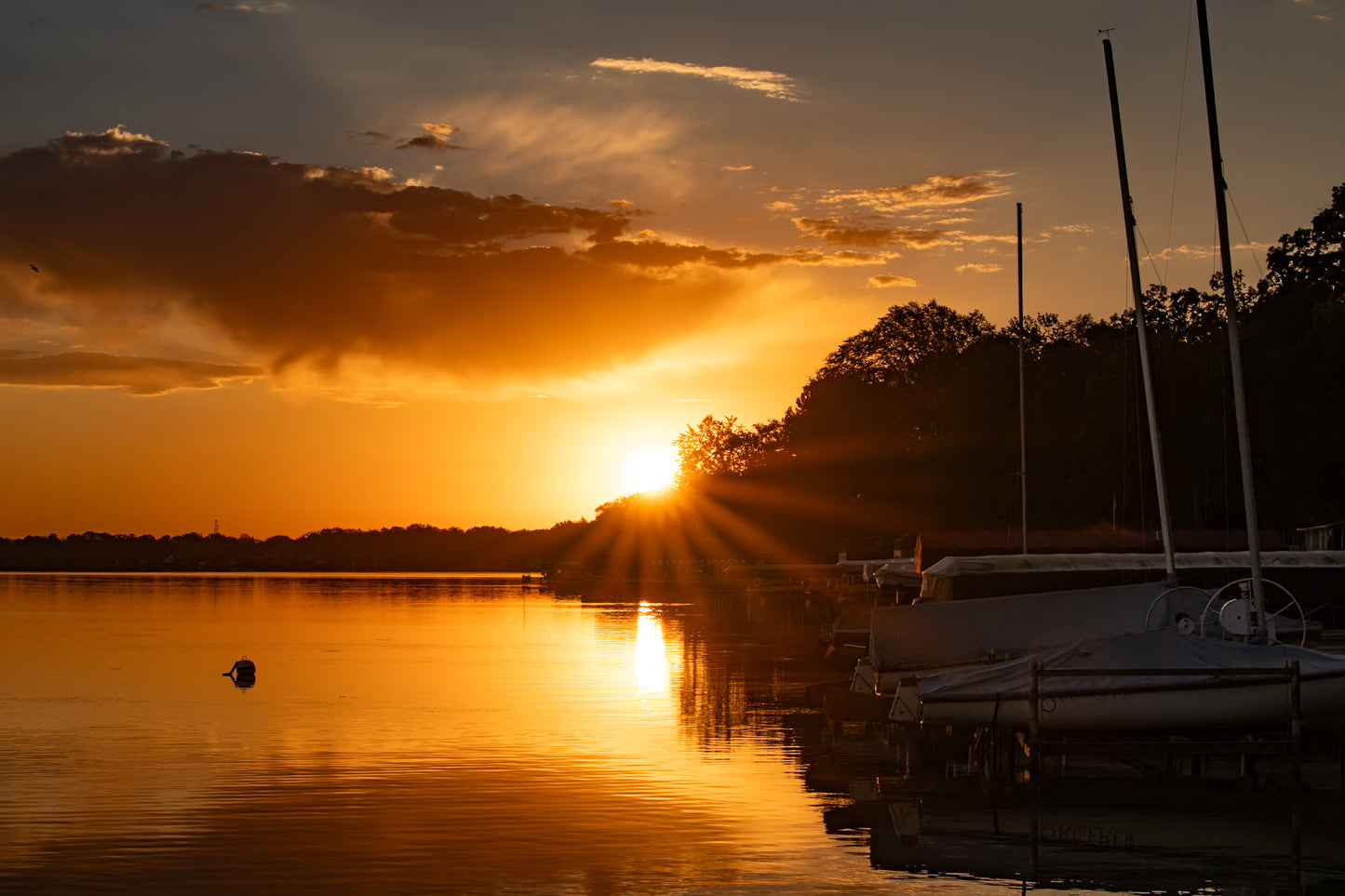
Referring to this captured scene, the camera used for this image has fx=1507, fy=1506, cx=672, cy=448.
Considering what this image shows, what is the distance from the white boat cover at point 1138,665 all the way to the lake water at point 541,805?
199cm

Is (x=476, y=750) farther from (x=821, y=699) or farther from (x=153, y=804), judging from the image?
(x=821, y=699)

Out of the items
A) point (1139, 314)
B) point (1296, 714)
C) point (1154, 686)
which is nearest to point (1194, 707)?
point (1154, 686)

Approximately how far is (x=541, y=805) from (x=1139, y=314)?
856 inches

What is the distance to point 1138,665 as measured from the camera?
28.3 m

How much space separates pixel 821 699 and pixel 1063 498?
60989mm

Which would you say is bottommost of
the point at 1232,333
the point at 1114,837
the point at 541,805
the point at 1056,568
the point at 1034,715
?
the point at 1114,837

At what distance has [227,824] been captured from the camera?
24094mm

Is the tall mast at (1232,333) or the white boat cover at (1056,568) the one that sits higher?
the tall mast at (1232,333)

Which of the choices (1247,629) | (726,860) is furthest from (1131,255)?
(726,860)

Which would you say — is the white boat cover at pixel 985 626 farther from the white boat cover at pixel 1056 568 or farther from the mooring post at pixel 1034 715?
the white boat cover at pixel 1056 568

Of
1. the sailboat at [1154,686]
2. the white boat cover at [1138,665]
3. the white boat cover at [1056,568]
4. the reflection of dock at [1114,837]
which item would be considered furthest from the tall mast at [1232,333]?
the white boat cover at [1056,568]

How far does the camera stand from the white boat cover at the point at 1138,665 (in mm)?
27781

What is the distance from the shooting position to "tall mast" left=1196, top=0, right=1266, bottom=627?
31859 millimetres

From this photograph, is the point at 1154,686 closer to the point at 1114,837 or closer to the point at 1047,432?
the point at 1114,837
